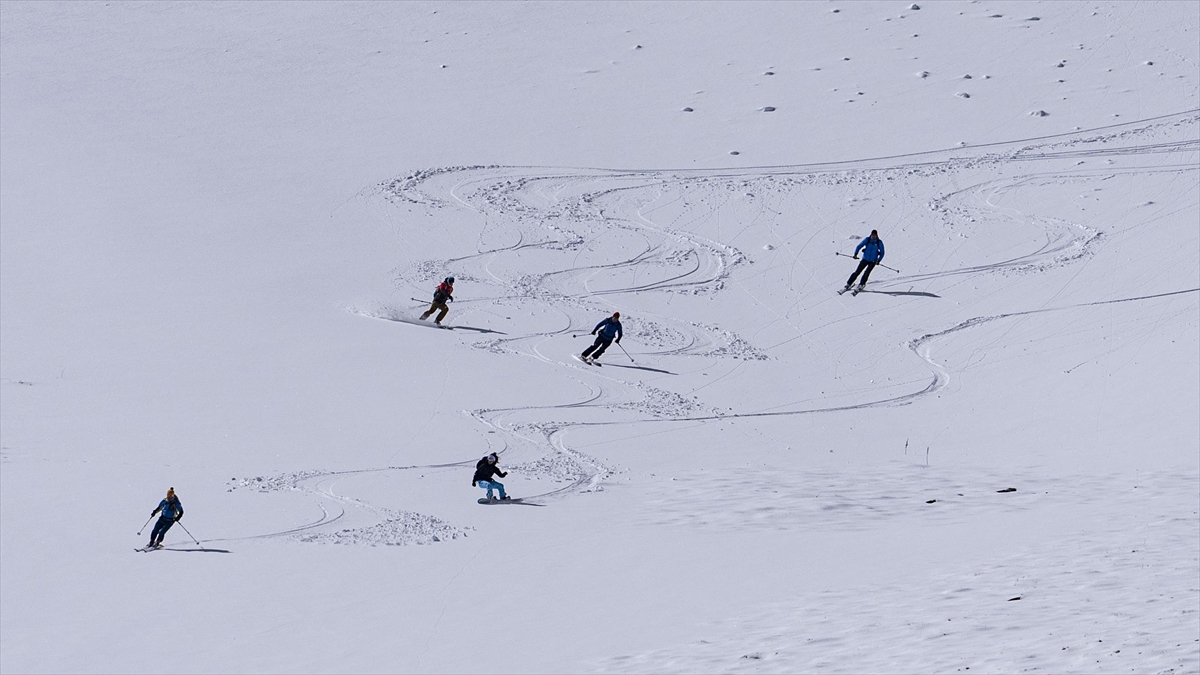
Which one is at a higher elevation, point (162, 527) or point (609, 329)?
point (162, 527)

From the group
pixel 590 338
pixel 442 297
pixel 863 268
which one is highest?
pixel 442 297

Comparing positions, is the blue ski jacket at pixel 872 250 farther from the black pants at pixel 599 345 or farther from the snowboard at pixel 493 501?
the snowboard at pixel 493 501

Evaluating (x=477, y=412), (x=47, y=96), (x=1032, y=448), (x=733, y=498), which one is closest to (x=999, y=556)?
(x=733, y=498)

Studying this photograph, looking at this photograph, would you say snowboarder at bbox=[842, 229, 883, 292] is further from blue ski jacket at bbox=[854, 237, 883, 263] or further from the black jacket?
the black jacket

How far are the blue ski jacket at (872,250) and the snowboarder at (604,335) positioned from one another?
5.57m

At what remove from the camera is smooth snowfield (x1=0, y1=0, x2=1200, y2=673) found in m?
13.4

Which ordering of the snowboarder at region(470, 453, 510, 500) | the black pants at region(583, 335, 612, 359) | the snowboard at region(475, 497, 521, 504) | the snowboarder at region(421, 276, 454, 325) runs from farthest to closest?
the snowboarder at region(421, 276, 454, 325) → the black pants at region(583, 335, 612, 359) → the snowboard at region(475, 497, 521, 504) → the snowboarder at region(470, 453, 510, 500)

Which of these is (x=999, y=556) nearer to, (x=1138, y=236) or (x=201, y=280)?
(x=1138, y=236)

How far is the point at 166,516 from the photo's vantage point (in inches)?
608

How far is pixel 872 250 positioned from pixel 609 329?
237 inches

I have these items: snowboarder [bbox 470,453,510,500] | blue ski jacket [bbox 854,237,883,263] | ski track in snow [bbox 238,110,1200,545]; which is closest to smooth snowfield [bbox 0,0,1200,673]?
ski track in snow [bbox 238,110,1200,545]

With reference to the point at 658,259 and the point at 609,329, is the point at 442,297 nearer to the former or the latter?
the point at 609,329

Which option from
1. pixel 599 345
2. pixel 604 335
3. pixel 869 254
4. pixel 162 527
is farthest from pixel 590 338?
pixel 162 527

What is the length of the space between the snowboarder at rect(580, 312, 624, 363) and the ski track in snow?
1.19 feet
